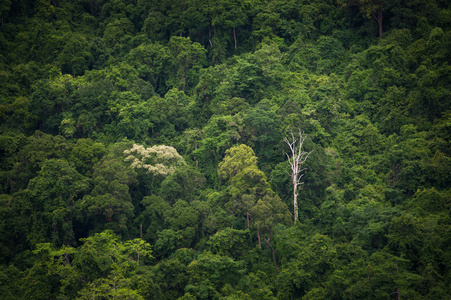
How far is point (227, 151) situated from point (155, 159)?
13.4ft

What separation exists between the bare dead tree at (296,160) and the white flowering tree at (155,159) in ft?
19.9

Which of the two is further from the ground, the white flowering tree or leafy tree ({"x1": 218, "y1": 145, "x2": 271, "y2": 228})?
the white flowering tree

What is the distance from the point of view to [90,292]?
20.8m

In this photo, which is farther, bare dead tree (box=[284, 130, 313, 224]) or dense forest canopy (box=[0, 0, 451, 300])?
bare dead tree (box=[284, 130, 313, 224])

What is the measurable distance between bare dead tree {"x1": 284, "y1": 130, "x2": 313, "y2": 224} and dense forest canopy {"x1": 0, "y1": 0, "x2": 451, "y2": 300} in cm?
41

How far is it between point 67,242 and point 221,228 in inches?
299

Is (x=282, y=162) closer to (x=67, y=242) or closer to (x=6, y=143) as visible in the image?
(x=67, y=242)

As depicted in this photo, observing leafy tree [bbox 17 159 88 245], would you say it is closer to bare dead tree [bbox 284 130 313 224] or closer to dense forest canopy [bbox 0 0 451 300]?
dense forest canopy [bbox 0 0 451 300]

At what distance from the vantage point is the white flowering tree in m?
28.1

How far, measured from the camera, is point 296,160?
27.3m

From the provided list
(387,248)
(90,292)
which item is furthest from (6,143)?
(387,248)

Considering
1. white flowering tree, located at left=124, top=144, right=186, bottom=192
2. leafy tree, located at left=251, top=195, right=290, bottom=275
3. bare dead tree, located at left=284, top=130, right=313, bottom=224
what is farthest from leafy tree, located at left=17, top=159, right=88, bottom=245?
bare dead tree, located at left=284, top=130, right=313, bottom=224

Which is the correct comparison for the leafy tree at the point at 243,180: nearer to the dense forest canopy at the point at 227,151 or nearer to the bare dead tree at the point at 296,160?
the dense forest canopy at the point at 227,151

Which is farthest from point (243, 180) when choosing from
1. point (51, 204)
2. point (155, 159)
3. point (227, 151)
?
point (51, 204)
